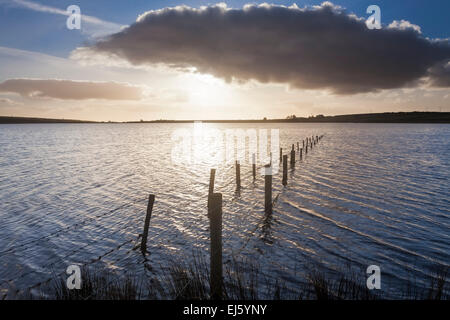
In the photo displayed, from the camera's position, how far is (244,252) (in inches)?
447

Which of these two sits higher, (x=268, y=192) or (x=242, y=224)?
(x=268, y=192)

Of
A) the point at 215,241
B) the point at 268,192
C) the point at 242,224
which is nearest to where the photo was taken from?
the point at 215,241

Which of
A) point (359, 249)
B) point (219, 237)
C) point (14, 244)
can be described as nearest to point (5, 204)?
point (14, 244)

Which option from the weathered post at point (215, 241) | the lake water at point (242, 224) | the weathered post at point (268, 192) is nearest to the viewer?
the weathered post at point (215, 241)

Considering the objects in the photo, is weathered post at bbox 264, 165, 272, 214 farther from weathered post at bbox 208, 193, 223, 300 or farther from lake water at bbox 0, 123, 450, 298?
weathered post at bbox 208, 193, 223, 300

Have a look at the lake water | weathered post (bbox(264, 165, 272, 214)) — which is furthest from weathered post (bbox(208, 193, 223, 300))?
weathered post (bbox(264, 165, 272, 214))

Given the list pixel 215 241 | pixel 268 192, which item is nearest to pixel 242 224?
pixel 268 192

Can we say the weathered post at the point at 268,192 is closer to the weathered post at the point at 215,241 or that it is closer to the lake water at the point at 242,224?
the lake water at the point at 242,224

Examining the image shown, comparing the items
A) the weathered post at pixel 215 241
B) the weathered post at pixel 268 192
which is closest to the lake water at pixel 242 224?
the weathered post at pixel 268 192

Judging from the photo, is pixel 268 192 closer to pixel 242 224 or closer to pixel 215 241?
pixel 242 224

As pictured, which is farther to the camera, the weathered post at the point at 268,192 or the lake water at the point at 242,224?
the weathered post at the point at 268,192

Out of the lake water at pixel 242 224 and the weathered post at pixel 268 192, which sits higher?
the weathered post at pixel 268 192
